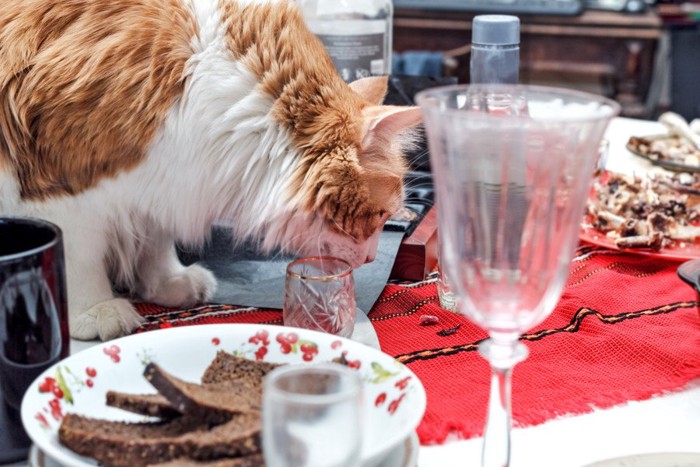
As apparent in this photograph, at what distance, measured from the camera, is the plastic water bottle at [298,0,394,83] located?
1.60m

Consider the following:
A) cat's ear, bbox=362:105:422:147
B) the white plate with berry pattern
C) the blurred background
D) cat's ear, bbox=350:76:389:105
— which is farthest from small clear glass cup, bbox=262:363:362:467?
the blurred background

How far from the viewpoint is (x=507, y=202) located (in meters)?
0.58

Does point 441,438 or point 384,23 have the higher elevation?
point 384,23

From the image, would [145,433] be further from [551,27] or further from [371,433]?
[551,27]

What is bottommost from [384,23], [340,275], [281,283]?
[281,283]

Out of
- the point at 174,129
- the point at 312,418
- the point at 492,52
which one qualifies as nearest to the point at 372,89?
the point at 492,52

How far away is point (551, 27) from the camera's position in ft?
11.2

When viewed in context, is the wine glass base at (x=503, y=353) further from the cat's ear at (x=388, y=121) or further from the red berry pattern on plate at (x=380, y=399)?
the cat's ear at (x=388, y=121)

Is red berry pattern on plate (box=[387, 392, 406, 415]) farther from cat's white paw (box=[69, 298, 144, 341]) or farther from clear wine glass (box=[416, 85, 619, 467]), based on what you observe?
cat's white paw (box=[69, 298, 144, 341])

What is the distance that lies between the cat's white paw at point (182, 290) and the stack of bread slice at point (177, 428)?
0.43 m

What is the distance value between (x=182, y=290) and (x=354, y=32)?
0.74 m

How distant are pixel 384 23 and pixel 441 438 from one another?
1.13 meters

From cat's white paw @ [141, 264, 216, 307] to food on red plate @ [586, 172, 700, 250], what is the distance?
0.65 meters

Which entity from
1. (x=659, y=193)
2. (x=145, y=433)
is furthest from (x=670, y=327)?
(x=145, y=433)
